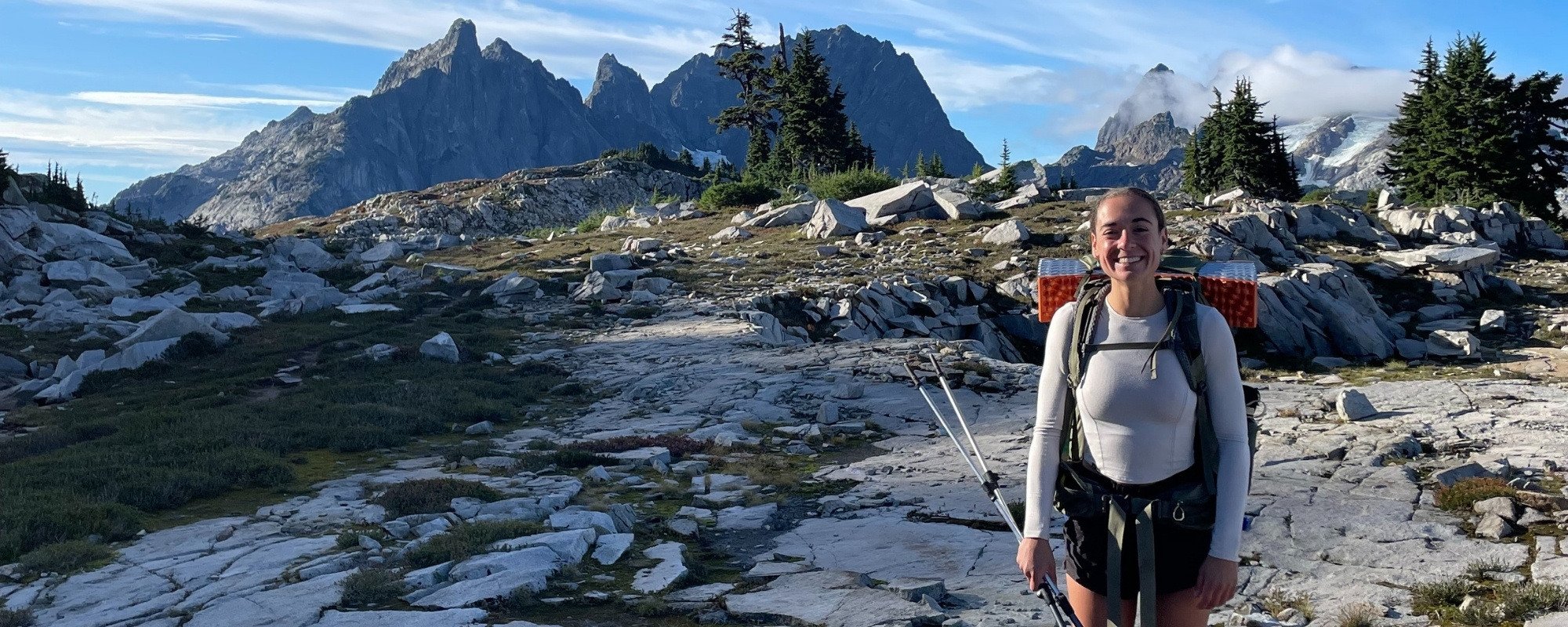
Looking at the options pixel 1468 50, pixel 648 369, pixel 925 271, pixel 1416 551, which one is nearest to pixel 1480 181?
pixel 1468 50

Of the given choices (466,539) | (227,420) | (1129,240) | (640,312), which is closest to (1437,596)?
(1129,240)

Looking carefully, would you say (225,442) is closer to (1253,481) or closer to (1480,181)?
(1253,481)

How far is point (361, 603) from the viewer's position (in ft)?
21.4

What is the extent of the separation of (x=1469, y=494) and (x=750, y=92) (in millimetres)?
51883

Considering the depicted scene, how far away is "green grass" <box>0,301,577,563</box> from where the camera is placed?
9.41m

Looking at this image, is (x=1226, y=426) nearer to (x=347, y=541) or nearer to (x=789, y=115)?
(x=347, y=541)

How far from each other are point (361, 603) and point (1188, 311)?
5.63m

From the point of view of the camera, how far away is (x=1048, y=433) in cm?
364

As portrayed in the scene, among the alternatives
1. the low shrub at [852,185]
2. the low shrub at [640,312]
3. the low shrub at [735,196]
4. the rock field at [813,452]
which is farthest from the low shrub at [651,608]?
the low shrub at [735,196]

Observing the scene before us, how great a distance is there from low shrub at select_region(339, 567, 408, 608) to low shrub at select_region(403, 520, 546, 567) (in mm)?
508

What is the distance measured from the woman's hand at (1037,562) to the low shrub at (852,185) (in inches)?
1329

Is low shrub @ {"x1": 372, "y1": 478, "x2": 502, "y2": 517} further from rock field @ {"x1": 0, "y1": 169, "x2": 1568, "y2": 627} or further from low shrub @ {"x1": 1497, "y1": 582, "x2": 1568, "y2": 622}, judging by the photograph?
low shrub @ {"x1": 1497, "y1": 582, "x2": 1568, "y2": 622}

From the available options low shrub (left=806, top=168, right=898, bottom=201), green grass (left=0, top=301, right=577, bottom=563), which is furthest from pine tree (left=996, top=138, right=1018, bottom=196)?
green grass (left=0, top=301, right=577, bottom=563)

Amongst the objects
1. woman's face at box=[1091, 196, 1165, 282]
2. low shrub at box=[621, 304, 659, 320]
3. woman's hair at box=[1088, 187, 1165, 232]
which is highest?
woman's hair at box=[1088, 187, 1165, 232]
